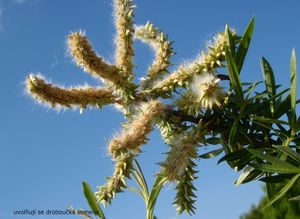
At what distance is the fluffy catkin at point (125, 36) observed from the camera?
64.4 inches

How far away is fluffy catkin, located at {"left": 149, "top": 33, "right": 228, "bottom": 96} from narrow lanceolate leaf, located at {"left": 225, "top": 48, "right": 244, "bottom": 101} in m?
0.03

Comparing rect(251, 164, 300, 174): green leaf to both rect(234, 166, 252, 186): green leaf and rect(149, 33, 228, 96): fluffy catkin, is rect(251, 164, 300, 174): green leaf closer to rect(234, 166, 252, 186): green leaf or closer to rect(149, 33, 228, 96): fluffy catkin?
rect(234, 166, 252, 186): green leaf

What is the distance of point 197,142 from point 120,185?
0.81 ft

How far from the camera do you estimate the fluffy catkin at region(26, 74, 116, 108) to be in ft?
4.86

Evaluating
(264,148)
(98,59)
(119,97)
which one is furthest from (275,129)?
(98,59)

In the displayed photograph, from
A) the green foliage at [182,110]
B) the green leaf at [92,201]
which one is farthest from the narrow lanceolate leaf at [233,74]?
the green leaf at [92,201]

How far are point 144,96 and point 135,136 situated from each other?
0.74 ft

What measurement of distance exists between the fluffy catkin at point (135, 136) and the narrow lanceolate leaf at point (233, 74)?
0.25 meters

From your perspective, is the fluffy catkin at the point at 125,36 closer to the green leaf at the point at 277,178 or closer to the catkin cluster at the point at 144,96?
the catkin cluster at the point at 144,96

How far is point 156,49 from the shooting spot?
1747 millimetres

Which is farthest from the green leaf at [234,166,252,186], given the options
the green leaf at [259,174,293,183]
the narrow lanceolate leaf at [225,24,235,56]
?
the narrow lanceolate leaf at [225,24,235,56]

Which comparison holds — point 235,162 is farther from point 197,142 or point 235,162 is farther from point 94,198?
point 94,198

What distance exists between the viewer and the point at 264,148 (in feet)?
5.43

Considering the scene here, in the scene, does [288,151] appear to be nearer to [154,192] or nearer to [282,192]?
[282,192]
